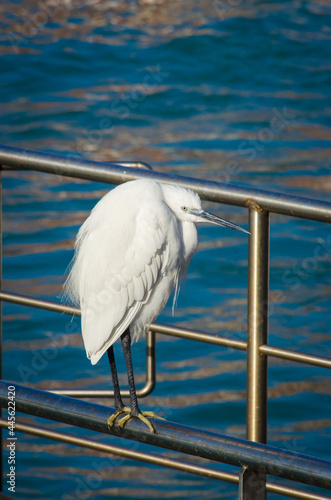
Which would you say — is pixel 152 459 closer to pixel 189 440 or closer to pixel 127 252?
pixel 127 252

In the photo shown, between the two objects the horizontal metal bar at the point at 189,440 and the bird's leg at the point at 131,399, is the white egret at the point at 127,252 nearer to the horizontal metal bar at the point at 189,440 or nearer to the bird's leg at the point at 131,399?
the bird's leg at the point at 131,399

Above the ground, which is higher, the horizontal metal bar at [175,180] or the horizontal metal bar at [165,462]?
the horizontal metal bar at [175,180]

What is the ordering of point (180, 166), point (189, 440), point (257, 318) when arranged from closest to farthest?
point (189, 440) → point (257, 318) → point (180, 166)

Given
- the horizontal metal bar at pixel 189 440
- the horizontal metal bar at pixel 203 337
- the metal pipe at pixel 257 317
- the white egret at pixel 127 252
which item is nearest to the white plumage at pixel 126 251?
the white egret at pixel 127 252

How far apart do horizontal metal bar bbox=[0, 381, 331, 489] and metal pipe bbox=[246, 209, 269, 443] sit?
419 millimetres

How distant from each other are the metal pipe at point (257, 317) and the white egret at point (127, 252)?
0.18 m

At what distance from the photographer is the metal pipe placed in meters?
1.59

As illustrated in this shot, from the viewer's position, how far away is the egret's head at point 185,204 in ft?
5.87

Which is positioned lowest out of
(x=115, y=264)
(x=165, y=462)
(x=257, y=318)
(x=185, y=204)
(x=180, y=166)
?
(x=165, y=462)

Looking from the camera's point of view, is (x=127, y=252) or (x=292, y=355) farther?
(x=127, y=252)

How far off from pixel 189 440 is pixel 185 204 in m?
0.76

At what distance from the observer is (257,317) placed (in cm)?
163

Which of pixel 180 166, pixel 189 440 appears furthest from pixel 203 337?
pixel 180 166

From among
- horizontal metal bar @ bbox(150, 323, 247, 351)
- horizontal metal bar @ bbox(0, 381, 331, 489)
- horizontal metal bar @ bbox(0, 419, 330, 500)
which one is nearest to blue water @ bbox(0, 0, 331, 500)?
horizontal metal bar @ bbox(0, 419, 330, 500)
